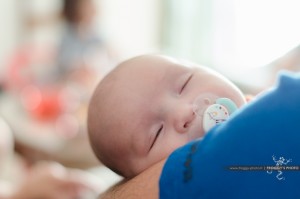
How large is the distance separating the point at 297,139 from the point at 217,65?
9.85 ft

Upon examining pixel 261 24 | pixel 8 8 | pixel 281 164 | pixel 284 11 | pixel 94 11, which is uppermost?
pixel 281 164

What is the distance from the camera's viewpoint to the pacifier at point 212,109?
86 centimetres

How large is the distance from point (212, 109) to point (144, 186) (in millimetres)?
178

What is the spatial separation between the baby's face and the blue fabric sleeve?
7.0 inches

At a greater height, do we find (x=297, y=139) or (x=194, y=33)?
(x=297, y=139)

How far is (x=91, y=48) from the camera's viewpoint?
3.66 meters

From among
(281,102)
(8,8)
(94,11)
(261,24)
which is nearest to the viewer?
(281,102)

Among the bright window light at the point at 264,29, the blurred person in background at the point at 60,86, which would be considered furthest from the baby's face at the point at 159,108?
the blurred person in background at the point at 60,86

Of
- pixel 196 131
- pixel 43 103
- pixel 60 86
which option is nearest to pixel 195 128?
pixel 196 131

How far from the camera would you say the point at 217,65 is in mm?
3654

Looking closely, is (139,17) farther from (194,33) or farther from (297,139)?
(297,139)

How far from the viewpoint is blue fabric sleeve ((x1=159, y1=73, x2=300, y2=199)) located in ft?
2.23

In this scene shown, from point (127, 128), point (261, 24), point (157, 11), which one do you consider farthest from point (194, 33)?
point (127, 128)


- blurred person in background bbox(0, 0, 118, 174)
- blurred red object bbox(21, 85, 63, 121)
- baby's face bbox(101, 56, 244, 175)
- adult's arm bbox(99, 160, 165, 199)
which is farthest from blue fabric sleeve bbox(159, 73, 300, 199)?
blurred red object bbox(21, 85, 63, 121)
